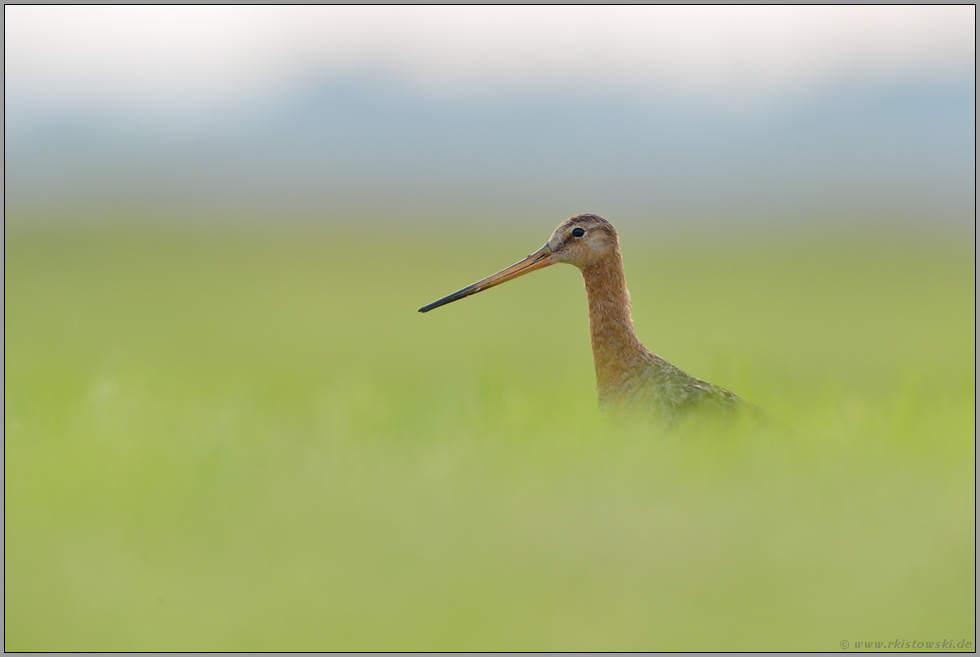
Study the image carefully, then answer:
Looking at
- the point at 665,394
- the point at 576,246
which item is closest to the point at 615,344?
the point at 665,394

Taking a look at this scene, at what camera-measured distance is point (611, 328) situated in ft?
22.5

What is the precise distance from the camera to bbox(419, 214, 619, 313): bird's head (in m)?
6.99

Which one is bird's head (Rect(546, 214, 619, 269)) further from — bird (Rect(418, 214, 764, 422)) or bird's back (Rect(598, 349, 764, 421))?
bird's back (Rect(598, 349, 764, 421))

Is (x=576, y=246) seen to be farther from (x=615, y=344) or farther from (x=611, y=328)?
(x=615, y=344)

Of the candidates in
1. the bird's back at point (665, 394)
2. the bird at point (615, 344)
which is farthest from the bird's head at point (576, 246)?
the bird's back at point (665, 394)

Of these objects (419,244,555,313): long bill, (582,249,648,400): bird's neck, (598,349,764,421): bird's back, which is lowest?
(598,349,764,421): bird's back

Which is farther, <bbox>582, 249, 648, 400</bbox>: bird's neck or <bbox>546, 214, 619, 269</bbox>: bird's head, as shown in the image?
<bbox>546, 214, 619, 269</bbox>: bird's head

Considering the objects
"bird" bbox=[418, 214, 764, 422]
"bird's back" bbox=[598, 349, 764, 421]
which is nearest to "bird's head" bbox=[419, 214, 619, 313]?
"bird" bbox=[418, 214, 764, 422]

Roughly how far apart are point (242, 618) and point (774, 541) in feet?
6.40

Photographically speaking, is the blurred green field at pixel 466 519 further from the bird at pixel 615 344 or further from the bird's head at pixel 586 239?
the bird's head at pixel 586 239

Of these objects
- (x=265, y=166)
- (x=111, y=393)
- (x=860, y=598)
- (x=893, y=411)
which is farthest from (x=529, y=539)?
(x=265, y=166)

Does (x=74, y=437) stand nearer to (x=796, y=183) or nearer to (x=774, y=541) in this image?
(x=774, y=541)

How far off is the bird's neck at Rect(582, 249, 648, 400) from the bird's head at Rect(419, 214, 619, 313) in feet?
0.20

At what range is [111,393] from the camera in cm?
693
